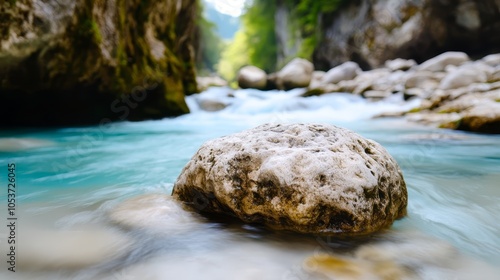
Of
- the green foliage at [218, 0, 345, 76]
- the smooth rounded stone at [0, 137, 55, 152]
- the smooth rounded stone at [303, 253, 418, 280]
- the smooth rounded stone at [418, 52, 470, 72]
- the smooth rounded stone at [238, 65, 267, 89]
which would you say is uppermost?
the green foliage at [218, 0, 345, 76]

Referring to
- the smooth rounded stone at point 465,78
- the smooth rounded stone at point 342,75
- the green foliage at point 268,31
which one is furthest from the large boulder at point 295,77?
the green foliage at point 268,31

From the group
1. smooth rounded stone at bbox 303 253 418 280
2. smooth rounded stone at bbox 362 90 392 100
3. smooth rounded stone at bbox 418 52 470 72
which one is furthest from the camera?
smooth rounded stone at bbox 418 52 470 72

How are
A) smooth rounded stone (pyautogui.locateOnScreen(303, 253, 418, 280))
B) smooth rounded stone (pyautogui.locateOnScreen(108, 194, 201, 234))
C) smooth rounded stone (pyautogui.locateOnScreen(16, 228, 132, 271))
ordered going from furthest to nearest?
smooth rounded stone (pyautogui.locateOnScreen(108, 194, 201, 234)) < smooth rounded stone (pyautogui.locateOnScreen(16, 228, 132, 271)) < smooth rounded stone (pyautogui.locateOnScreen(303, 253, 418, 280))

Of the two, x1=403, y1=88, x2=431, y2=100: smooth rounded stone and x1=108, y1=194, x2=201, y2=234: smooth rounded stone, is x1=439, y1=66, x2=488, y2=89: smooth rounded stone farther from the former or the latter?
x1=108, y1=194, x2=201, y2=234: smooth rounded stone

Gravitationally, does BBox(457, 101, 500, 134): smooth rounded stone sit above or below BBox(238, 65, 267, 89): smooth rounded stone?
below

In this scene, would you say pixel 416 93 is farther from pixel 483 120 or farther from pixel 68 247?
pixel 68 247

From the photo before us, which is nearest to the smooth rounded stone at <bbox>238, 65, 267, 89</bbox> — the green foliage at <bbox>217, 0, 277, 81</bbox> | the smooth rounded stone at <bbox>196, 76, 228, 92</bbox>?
the smooth rounded stone at <bbox>196, 76, 228, 92</bbox>

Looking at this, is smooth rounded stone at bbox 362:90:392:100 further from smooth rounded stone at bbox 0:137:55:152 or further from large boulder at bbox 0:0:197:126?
smooth rounded stone at bbox 0:137:55:152

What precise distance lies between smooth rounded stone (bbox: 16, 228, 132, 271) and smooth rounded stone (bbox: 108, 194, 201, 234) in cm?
14

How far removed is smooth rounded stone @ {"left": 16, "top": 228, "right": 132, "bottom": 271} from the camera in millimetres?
1566

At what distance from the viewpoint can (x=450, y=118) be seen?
669 centimetres

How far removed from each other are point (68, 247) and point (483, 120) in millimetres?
6212

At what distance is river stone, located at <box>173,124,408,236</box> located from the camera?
1.76 meters

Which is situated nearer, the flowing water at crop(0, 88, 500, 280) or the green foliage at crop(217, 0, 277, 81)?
the flowing water at crop(0, 88, 500, 280)
